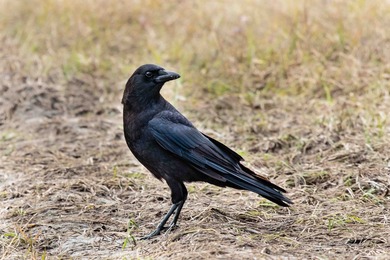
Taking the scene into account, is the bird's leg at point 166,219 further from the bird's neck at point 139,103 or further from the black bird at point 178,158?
the bird's neck at point 139,103

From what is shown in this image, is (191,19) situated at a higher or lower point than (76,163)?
higher

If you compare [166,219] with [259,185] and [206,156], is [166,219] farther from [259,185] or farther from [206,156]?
[259,185]

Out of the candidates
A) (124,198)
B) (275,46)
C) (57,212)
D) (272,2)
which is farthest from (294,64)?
(57,212)

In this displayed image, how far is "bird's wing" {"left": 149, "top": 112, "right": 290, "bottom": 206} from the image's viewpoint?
4.81 m

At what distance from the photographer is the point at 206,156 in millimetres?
4918

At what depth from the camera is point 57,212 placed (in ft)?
17.2

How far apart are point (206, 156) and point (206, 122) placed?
2.50 metres

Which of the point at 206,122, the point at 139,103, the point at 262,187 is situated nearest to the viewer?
the point at 262,187

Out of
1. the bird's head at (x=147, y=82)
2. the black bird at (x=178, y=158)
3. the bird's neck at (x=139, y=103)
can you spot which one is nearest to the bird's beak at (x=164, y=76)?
the bird's head at (x=147, y=82)

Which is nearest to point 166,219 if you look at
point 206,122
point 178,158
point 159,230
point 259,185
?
point 159,230

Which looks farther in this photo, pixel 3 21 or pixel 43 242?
pixel 3 21

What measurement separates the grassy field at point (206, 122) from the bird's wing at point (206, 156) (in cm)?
26

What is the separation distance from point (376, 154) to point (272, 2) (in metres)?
4.00

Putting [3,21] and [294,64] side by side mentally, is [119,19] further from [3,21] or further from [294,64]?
[294,64]
